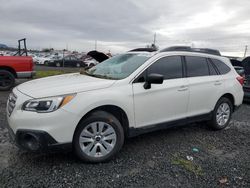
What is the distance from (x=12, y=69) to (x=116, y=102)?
22.9 feet

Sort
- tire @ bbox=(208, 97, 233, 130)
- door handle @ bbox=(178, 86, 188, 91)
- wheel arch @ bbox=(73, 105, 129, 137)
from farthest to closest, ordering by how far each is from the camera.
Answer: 1. tire @ bbox=(208, 97, 233, 130)
2. door handle @ bbox=(178, 86, 188, 91)
3. wheel arch @ bbox=(73, 105, 129, 137)

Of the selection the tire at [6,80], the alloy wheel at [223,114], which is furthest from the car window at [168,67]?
the tire at [6,80]

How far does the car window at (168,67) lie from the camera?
12.5 ft

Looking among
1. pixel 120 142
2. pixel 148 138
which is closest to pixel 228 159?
pixel 148 138

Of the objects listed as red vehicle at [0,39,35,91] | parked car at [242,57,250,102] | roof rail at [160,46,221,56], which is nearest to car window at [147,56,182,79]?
roof rail at [160,46,221,56]

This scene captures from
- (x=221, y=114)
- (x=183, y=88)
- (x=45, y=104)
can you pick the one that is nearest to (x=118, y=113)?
(x=45, y=104)

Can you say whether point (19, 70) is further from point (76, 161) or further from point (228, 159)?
point (228, 159)

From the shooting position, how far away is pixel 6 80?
867cm

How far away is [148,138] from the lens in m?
4.33

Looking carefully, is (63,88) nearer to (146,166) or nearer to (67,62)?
(146,166)

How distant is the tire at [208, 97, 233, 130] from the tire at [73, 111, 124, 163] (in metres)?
2.43

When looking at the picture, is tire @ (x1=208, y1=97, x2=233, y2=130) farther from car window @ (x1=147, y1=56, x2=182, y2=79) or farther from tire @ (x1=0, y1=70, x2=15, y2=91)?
tire @ (x1=0, y1=70, x2=15, y2=91)

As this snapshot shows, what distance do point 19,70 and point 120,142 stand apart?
22.5ft

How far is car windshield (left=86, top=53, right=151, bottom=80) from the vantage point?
368 centimetres
